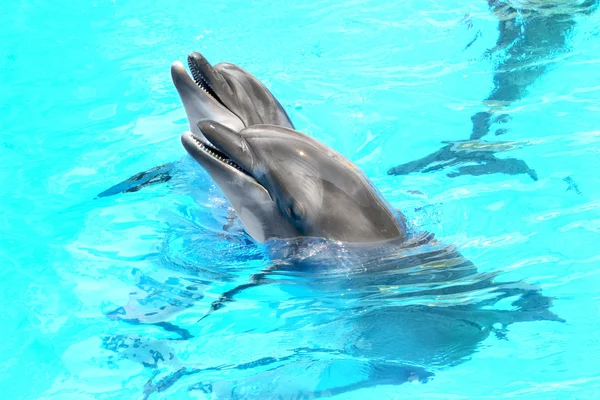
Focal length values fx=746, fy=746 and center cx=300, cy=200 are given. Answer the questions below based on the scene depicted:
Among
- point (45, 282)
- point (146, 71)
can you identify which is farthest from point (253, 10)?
point (45, 282)

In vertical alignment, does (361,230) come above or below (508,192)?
above

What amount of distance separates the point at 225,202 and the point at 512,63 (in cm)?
458

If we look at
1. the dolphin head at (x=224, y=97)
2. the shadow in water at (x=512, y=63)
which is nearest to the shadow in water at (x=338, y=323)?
the dolphin head at (x=224, y=97)

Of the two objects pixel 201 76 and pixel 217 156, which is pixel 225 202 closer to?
pixel 201 76

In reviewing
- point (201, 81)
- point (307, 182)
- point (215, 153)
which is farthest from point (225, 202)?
point (307, 182)

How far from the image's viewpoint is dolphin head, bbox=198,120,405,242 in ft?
16.0

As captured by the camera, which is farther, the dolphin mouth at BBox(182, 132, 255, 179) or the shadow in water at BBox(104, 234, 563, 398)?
the dolphin mouth at BBox(182, 132, 255, 179)

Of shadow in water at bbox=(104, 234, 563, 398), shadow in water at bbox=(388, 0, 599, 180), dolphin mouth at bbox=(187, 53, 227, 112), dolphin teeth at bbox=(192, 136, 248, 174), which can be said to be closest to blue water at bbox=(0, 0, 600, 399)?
shadow in water at bbox=(104, 234, 563, 398)

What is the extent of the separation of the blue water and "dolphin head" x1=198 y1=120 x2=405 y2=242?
0.52 meters

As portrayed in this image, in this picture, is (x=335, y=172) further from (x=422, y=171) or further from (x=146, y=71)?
(x=146, y=71)

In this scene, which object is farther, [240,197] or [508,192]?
[508,192]

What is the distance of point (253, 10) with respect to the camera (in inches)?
450

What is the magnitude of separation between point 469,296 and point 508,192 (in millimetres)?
1939

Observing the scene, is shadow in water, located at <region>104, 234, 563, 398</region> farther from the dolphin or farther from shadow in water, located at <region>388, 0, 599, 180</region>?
shadow in water, located at <region>388, 0, 599, 180</region>
